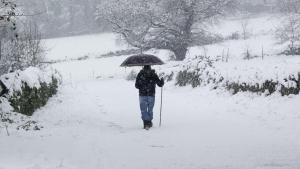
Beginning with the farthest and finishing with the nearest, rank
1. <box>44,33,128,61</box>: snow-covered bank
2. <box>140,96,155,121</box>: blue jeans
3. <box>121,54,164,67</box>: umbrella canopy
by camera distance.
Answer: <box>44,33,128,61</box>: snow-covered bank < <box>140,96,155,121</box>: blue jeans < <box>121,54,164,67</box>: umbrella canopy

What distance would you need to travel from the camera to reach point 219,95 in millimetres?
19156

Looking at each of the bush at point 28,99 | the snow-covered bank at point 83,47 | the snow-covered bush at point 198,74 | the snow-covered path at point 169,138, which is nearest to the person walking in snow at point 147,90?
the snow-covered path at point 169,138

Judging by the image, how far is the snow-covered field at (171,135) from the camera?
913 centimetres

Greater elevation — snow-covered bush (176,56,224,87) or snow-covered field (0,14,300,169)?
snow-covered bush (176,56,224,87)

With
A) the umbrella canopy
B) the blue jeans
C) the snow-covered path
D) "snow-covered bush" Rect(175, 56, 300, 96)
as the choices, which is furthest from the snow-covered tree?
the umbrella canopy

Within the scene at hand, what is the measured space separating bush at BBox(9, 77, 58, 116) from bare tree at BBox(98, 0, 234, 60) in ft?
62.0

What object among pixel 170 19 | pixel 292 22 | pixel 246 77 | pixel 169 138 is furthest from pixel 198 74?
pixel 292 22

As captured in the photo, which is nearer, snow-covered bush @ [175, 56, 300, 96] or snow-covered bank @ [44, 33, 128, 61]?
snow-covered bush @ [175, 56, 300, 96]

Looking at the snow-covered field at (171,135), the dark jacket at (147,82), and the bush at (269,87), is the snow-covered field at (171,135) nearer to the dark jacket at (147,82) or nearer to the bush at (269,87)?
the bush at (269,87)

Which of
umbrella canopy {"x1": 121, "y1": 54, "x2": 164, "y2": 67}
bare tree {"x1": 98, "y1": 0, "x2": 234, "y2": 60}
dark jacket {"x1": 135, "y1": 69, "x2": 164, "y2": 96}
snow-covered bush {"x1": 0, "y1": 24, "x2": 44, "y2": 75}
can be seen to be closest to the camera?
umbrella canopy {"x1": 121, "y1": 54, "x2": 164, "y2": 67}

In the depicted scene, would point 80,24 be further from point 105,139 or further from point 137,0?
point 105,139

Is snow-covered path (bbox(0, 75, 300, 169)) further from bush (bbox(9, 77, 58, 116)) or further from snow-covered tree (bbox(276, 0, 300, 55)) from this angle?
snow-covered tree (bbox(276, 0, 300, 55))

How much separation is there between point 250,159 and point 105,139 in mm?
4348

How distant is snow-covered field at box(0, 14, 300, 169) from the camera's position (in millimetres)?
9133
